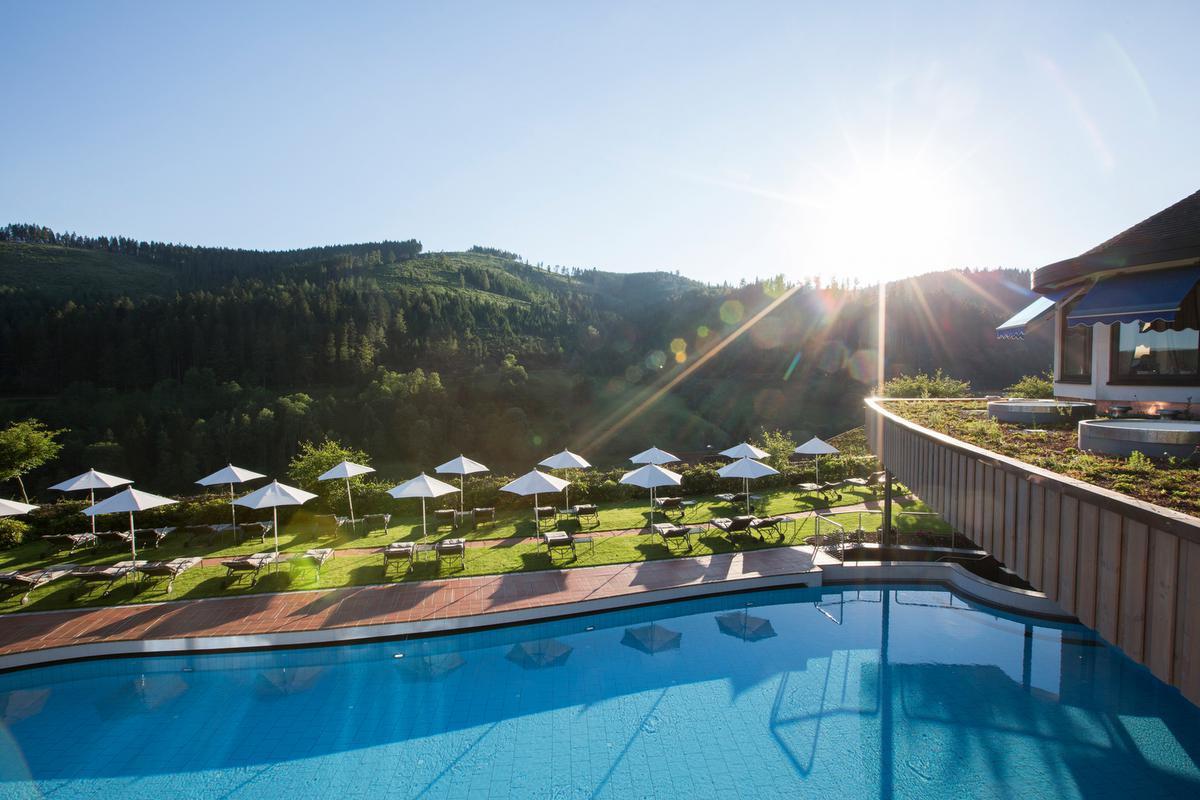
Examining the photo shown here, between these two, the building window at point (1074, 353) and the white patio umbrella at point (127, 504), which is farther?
the white patio umbrella at point (127, 504)

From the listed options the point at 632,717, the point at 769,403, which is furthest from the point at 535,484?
the point at 769,403

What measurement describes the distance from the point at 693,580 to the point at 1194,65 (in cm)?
1164

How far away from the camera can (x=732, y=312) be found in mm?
96625

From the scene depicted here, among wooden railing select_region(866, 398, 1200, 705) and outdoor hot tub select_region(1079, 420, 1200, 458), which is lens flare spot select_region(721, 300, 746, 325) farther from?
wooden railing select_region(866, 398, 1200, 705)

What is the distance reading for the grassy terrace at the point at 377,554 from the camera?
1128 centimetres

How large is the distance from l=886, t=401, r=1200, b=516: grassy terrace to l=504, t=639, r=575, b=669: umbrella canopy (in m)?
6.69

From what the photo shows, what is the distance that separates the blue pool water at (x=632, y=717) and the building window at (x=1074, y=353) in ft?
14.5

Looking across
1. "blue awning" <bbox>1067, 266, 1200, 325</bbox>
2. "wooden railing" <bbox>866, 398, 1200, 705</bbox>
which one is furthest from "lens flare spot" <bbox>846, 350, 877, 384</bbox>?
"wooden railing" <bbox>866, 398, 1200, 705</bbox>

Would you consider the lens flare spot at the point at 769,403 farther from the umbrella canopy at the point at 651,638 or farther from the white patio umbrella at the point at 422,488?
the umbrella canopy at the point at 651,638

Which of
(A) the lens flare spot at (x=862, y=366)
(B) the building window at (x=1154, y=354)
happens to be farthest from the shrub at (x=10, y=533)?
(A) the lens flare spot at (x=862, y=366)

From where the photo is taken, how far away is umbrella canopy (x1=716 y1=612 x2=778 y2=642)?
A: 10062 mm

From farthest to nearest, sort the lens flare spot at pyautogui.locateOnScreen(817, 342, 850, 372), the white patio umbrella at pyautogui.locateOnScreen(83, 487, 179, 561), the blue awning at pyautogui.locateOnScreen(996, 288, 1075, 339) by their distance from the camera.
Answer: the lens flare spot at pyautogui.locateOnScreen(817, 342, 850, 372)
the white patio umbrella at pyautogui.locateOnScreen(83, 487, 179, 561)
the blue awning at pyautogui.locateOnScreen(996, 288, 1075, 339)

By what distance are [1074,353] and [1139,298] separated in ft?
8.46

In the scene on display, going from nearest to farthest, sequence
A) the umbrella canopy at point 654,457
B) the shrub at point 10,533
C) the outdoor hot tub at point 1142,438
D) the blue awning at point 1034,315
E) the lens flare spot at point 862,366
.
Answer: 1. the outdoor hot tub at point 1142,438
2. the blue awning at point 1034,315
3. the shrub at point 10,533
4. the umbrella canopy at point 654,457
5. the lens flare spot at point 862,366
